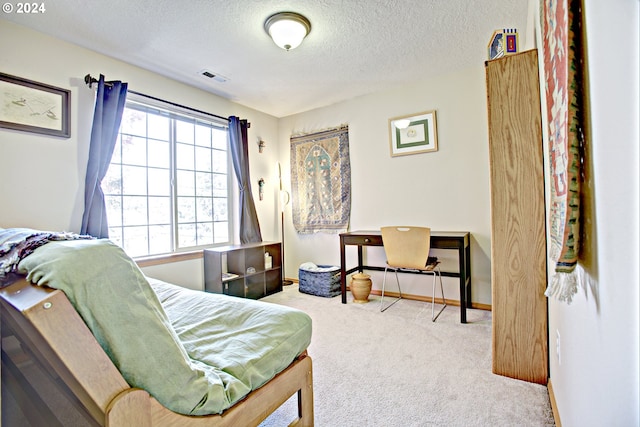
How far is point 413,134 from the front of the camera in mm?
3494

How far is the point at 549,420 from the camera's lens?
4.73 feet

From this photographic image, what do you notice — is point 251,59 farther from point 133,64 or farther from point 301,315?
point 301,315

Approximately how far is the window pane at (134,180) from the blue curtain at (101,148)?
0.98 ft

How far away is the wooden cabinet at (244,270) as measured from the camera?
132 inches

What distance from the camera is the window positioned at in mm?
2906

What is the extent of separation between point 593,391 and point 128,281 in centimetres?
125

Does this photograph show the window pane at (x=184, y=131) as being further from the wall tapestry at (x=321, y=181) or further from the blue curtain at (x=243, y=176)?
the wall tapestry at (x=321, y=181)

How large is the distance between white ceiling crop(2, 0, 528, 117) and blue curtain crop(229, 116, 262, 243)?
0.53 m

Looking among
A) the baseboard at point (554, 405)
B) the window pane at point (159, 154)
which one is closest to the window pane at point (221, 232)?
the window pane at point (159, 154)

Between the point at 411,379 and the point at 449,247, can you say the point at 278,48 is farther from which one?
the point at 411,379

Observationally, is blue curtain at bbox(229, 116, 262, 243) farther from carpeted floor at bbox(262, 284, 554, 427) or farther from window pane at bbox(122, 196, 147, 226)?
carpeted floor at bbox(262, 284, 554, 427)

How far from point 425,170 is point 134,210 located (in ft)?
9.98

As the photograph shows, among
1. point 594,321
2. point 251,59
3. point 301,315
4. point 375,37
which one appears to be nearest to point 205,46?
point 251,59

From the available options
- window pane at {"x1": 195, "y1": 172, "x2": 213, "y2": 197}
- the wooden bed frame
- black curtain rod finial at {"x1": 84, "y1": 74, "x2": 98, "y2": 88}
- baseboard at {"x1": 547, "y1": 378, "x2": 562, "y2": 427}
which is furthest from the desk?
black curtain rod finial at {"x1": 84, "y1": 74, "x2": 98, "y2": 88}
